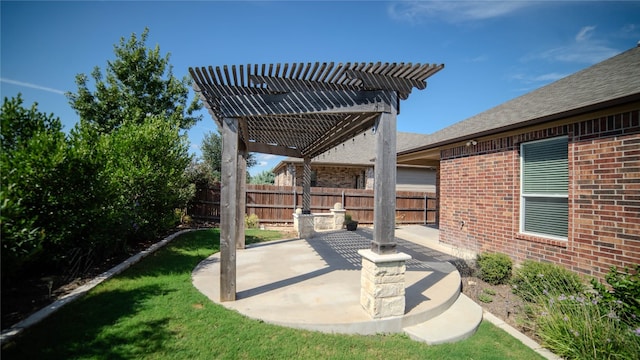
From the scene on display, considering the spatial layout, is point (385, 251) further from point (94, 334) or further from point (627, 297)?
point (94, 334)

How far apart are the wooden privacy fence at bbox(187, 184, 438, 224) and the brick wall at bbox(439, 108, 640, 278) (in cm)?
738

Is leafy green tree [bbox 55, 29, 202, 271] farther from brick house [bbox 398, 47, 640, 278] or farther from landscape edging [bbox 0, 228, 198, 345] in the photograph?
brick house [bbox 398, 47, 640, 278]

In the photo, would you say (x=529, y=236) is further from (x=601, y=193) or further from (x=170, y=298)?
(x=170, y=298)

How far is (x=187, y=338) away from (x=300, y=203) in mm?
11177

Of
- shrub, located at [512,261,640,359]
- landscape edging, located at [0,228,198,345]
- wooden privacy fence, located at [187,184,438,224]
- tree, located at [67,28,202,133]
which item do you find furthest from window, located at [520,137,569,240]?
tree, located at [67,28,202,133]

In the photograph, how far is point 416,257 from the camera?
23.1 ft

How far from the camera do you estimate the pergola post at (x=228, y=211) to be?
4.10 meters

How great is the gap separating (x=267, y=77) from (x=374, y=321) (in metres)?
3.55

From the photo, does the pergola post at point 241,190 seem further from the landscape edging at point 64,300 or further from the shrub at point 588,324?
the shrub at point 588,324

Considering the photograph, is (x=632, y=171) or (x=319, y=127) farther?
(x=319, y=127)

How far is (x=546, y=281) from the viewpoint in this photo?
461 cm

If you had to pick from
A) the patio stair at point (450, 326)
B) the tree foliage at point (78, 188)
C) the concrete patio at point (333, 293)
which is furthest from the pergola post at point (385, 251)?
the tree foliage at point (78, 188)

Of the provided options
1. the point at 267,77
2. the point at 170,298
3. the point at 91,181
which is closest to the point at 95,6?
the point at 91,181

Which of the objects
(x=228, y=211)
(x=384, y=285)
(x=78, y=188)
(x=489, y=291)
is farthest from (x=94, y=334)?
(x=489, y=291)
